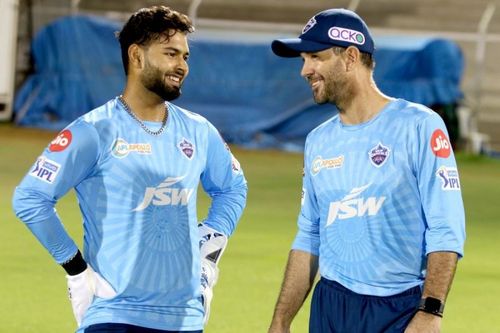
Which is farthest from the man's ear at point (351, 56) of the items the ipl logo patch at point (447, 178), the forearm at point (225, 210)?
the forearm at point (225, 210)

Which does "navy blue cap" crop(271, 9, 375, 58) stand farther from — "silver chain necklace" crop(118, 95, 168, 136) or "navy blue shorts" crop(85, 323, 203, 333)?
"navy blue shorts" crop(85, 323, 203, 333)

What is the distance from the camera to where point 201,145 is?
6320 millimetres

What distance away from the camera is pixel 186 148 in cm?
622

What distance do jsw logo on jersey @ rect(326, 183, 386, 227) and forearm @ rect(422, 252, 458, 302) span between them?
1.16 ft

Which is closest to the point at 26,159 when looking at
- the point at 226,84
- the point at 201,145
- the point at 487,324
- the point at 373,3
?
the point at 226,84

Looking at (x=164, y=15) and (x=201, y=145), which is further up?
(x=164, y=15)

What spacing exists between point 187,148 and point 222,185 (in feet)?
1.50

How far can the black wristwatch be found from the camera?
17.7ft

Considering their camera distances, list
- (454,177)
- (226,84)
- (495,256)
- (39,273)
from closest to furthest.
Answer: (454,177), (39,273), (495,256), (226,84)

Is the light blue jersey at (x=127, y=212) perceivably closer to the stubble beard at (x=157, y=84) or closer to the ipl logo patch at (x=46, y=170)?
the ipl logo patch at (x=46, y=170)

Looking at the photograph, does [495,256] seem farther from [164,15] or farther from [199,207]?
[164,15]

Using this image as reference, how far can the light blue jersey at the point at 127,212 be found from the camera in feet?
19.6

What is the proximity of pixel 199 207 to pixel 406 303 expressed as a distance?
10045 mm

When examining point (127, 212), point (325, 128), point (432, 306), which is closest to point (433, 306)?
point (432, 306)
